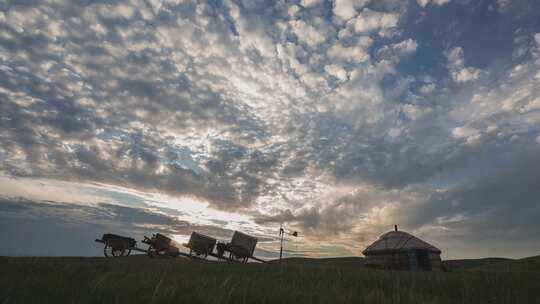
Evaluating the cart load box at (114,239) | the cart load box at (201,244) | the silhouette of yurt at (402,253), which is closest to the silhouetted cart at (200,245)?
the cart load box at (201,244)

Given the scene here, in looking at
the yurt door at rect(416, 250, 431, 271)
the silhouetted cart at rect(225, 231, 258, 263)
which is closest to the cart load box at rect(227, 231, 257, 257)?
the silhouetted cart at rect(225, 231, 258, 263)

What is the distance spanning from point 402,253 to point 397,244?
109 centimetres

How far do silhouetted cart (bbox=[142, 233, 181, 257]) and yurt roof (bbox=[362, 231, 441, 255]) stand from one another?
20459mm

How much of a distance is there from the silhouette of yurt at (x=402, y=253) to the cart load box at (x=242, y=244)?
14690 mm

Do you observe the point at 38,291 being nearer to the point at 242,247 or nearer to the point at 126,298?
the point at 126,298

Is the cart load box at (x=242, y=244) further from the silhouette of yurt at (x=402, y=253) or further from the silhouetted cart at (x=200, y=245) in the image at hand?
the silhouette of yurt at (x=402, y=253)

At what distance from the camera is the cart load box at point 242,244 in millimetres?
22312

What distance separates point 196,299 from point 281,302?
68 centimetres

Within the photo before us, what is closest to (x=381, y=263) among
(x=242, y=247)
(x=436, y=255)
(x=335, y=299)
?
(x=436, y=255)

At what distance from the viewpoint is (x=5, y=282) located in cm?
321

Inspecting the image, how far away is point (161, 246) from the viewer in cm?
2062

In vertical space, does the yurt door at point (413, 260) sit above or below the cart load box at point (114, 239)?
above

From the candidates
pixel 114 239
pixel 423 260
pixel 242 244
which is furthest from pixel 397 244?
pixel 114 239

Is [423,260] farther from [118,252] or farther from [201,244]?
[118,252]
